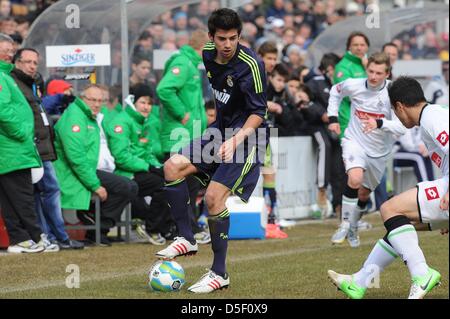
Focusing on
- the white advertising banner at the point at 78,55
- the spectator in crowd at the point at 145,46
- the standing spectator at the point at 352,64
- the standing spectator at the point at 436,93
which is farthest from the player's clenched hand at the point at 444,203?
the standing spectator at the point at 436,93

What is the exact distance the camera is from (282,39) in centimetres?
2323

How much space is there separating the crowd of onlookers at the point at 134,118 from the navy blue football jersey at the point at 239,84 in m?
3.24

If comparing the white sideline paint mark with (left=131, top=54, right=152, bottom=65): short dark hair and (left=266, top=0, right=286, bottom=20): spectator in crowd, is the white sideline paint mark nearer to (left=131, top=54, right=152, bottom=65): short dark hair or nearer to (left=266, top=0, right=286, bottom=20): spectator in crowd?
(left=131, top=54, right=152, bottom=65): short dark hair

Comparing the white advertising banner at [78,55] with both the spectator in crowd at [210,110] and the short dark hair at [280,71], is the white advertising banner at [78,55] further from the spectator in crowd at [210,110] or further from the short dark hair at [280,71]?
the short dark hair at [280,71]

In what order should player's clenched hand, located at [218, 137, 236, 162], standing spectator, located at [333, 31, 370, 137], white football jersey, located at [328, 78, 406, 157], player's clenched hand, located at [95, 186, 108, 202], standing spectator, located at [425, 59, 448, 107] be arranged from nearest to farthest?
player's clenched hand, located at [218, 137, 236, 162] → player's clenched hand, located at [95, 186, 108, 202] → white football jersey, located at [328, 78, 406, 157] → standing spectator, located at [333, 31, 370, 137] → standing spectator, located at [425, 59, 448, 107]

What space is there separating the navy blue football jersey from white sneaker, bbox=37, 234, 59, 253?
11.8 ft

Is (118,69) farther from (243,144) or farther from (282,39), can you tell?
(282,39)

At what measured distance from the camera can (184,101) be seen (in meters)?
14.4

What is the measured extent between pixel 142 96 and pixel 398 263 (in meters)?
4.41

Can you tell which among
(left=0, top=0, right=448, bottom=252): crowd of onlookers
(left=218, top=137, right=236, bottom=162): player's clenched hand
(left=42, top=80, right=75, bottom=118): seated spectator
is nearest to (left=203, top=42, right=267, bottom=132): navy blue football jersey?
(left=218, top=137, right=236, bottom=162): player's clenched hand

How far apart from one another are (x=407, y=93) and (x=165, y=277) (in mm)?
2607

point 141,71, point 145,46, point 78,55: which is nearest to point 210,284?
point 78,55

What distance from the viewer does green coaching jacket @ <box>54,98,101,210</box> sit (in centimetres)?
1326

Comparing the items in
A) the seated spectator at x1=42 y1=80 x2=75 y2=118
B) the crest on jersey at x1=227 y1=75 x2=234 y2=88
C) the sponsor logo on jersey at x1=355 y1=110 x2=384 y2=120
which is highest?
the crest on jersey at x1=227 y1=75 x2=234 y2=88
